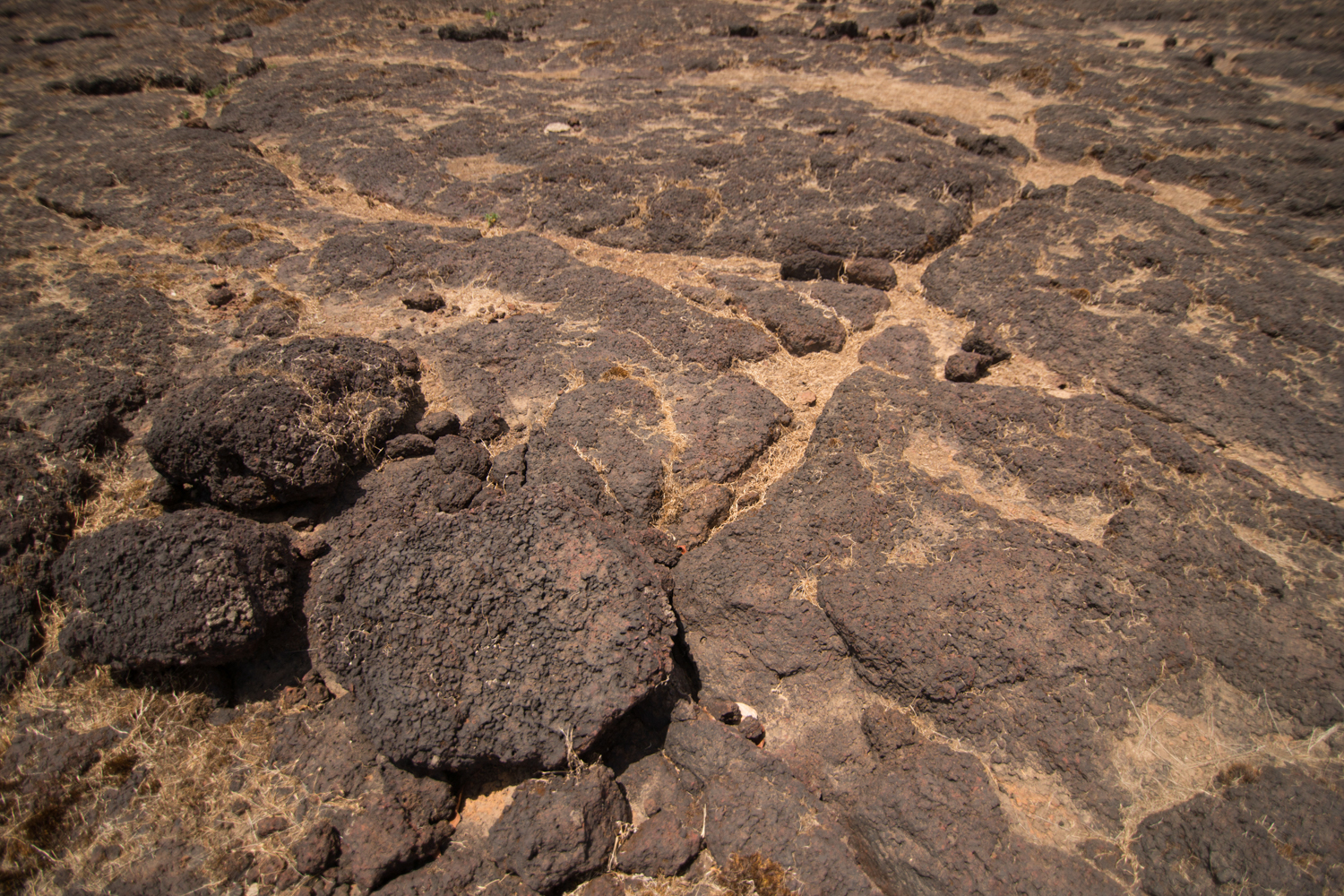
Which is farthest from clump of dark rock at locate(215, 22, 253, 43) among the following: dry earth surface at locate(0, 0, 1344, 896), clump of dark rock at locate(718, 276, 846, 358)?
clump of dark rock at locate(718, 276, 846, 358)

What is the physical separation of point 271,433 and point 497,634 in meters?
1.38

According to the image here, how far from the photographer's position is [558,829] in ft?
6.84

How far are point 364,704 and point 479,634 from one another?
433 mm

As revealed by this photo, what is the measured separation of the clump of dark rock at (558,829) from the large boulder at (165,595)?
1140 millimetres

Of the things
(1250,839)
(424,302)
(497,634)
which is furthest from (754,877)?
(424,302)

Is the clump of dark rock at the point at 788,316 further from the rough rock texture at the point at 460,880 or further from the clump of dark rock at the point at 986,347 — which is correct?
the rough rock texture at the point at 460,880

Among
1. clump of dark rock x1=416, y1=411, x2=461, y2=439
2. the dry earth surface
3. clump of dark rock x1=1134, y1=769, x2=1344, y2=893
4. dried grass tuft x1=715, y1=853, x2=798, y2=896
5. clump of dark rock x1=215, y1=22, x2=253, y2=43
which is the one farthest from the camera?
clump of dark rock x1=215, y1=22, x2=253, y2=43

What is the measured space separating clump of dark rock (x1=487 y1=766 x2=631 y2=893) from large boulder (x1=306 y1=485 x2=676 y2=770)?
0.10 meters

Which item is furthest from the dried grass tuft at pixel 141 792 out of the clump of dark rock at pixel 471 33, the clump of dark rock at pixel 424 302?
the clump of dark rock at pixel 471 33

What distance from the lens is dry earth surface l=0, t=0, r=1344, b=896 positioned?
7.06 ft

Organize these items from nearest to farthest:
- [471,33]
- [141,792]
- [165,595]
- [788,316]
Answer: [141,792], [165,595], [788,316], [471,33]

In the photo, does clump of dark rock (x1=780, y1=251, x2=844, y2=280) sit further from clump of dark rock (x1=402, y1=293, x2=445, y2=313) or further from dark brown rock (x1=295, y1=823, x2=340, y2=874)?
dark brown rock (x1=295, y1=823, x2=340, y2=874)

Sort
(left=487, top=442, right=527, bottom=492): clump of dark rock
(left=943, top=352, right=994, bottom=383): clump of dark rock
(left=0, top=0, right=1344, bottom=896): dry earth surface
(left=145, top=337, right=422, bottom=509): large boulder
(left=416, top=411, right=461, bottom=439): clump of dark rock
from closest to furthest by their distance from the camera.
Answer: (left=0, top=0, right=1344, bottom=896): dry earth surface
(left=145, top=337, right=422, bottom=509): large boulder
(left=487, top=442, right=527, bottom=492): clump of dark rock
(left=416, top=411, right=461, bottom=439): clump of dark rock
(left=943, top=352, right=994, bottom=383): clump of dark rock

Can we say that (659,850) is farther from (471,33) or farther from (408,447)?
(471,33)
